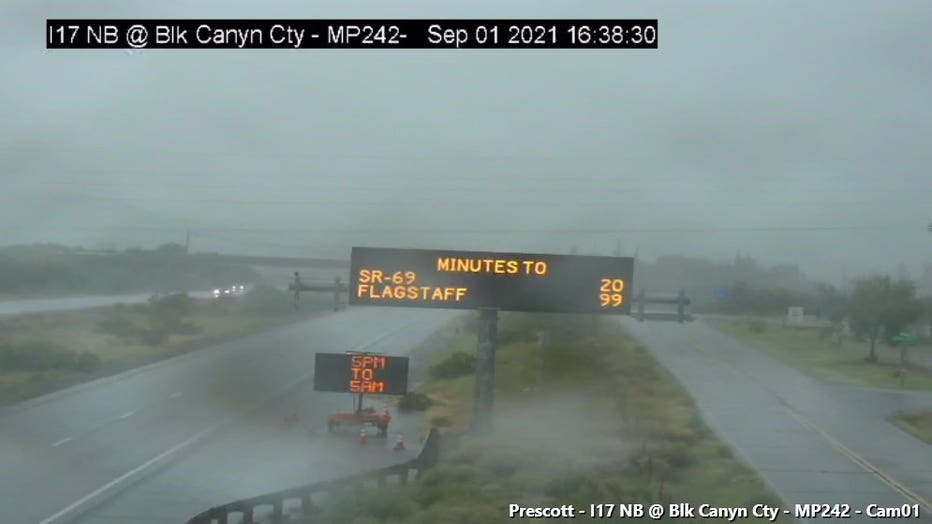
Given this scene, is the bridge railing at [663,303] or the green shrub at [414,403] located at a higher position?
the bridge railing at [663,303]

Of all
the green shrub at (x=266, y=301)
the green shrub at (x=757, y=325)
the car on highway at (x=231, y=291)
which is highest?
the car on highway at (x=231, y=291)

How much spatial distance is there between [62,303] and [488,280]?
2938 cm

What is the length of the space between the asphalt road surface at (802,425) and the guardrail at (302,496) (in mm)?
5237

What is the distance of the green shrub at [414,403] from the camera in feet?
97.7

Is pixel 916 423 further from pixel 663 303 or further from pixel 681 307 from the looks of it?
pixel 663 303

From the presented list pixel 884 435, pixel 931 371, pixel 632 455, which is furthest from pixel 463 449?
pixel 931 371

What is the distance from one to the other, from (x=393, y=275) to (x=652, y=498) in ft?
30.1

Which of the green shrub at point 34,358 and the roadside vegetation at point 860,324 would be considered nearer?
the roadside vegetation at point 860,324

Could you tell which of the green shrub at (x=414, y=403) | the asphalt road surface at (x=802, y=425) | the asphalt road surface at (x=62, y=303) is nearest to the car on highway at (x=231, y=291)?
the asphalt road surface at (x=62, y=303)

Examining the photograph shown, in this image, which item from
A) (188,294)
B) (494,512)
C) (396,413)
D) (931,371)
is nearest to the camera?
(494,512)

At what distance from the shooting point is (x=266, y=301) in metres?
38.8

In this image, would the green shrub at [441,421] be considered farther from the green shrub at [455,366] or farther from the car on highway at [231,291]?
the car on highway at [231,291]

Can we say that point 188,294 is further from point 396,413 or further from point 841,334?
point 841,334

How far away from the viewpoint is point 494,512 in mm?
14297
